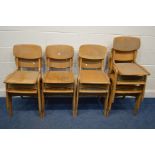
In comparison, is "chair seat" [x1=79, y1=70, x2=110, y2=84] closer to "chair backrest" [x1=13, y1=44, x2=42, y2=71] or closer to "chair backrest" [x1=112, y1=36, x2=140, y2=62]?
"chair backrest" [x1=112, y1=36, x2=140, y2=62]

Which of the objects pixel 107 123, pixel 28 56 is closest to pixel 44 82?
pixel 28 56

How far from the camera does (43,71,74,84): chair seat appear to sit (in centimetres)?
224

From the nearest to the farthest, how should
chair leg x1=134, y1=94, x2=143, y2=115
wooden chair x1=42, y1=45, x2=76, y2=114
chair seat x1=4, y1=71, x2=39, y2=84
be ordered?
chair seat x1=4, y1=71, x2=39, y2=84
wooden chair x1=42, y1=45, x2=76, y2=114
chair leg x1=134, y1=94, x2=143, y2=115

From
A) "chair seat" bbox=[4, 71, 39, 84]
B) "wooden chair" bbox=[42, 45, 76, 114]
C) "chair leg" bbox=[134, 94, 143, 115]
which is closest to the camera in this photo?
"chair seat" bbox=[4, 71, 39, 84]

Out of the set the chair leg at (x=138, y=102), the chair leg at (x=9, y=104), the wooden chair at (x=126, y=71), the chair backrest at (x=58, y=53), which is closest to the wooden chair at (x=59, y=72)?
the chair backrest at (x=58, y=53)

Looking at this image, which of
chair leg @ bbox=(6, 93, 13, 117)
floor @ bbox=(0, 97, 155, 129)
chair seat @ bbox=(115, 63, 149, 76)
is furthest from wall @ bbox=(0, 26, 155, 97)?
floor @ bbox=(0, 97, 155, 129)

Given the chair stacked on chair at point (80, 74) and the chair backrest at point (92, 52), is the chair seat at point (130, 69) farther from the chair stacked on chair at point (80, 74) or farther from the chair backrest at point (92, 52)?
the chair backrest at point (92, 52)

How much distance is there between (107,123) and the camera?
2.40 meters

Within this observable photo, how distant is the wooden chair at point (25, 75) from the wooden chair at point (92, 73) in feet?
1.80

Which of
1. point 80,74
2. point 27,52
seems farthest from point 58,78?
point 27,52

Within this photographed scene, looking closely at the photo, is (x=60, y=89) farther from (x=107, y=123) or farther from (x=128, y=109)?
(x=128, y=109)

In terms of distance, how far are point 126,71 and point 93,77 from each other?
419 mm

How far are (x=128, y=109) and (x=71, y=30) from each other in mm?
1398

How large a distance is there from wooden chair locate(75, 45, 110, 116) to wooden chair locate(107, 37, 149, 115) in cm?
13
